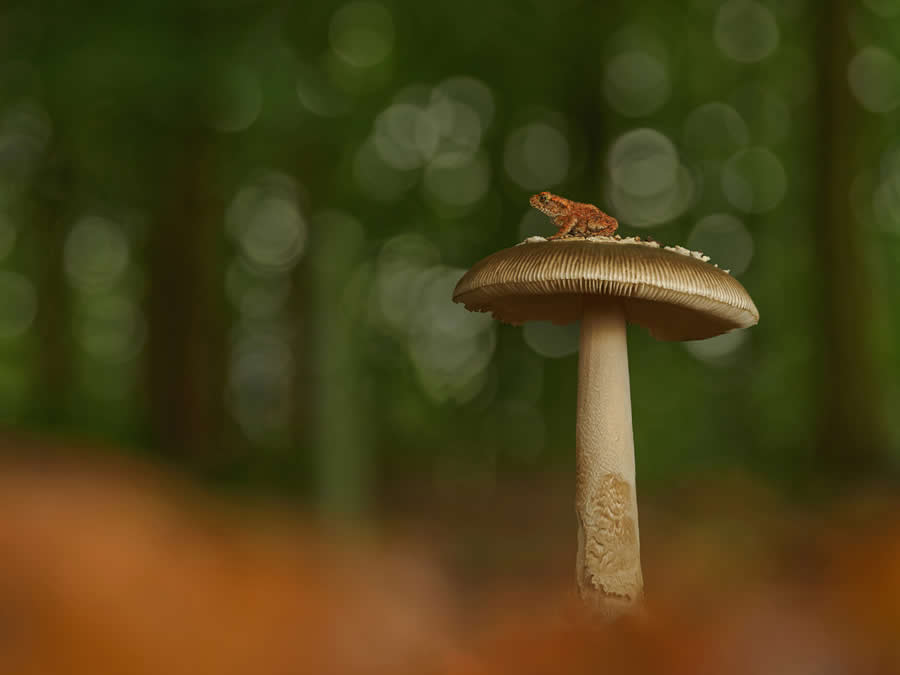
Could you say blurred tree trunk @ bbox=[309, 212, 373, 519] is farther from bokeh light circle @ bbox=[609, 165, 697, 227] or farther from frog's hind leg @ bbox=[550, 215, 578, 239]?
bokeh light circle @ bbox=[609, 165, 697, 227]

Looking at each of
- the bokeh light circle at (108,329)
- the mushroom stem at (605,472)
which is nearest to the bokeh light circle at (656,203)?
the mushroom stem at (605,472)

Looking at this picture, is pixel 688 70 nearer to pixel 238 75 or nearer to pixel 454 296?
pixel 238 75

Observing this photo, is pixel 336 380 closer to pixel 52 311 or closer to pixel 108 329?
pixel 52 311

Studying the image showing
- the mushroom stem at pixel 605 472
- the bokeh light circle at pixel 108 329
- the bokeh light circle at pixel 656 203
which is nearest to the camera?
the mushroom stem at pixel 605 472

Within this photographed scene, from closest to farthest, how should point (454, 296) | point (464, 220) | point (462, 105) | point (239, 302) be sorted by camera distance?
point (454, 296), point (462, 105), point (464, 220), point (239, 302)

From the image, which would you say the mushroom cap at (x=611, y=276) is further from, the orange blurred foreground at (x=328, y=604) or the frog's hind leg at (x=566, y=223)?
the orange blurred foreground at (x=328, y=604)

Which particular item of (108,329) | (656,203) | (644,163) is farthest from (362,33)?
(108,329)

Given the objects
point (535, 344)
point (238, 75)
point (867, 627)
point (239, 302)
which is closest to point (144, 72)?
point (238, 75)
